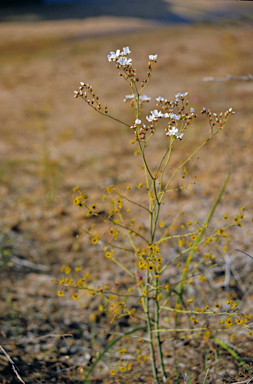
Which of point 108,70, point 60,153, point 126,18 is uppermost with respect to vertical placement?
point 126,18

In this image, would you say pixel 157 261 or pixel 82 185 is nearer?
pixel 157 261

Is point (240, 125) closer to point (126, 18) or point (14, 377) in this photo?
point (14, 377)

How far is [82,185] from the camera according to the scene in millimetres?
3473

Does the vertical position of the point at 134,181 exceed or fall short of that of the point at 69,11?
it falls short

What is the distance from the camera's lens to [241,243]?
256 cm

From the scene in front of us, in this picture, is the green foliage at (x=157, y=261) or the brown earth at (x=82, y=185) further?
the brown earth at (x=82, y=185)

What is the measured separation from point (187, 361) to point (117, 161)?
104 inches

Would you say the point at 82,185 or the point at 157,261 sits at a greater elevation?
the point at 82,185

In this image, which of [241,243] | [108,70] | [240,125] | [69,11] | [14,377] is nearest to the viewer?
[14,377]

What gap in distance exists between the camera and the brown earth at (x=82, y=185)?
1.76 m

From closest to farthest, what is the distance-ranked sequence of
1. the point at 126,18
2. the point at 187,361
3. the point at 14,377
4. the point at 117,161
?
the point at 14,377 < the point at 187,361 < the point at 117,161 < the point at 126,18

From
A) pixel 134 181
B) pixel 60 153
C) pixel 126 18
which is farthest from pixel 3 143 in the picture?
pixel 126 18

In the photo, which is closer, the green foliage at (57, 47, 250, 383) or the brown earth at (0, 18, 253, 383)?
the green foliage at (57, 47, 250, 383)

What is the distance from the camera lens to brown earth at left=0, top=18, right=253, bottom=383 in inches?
69.4
